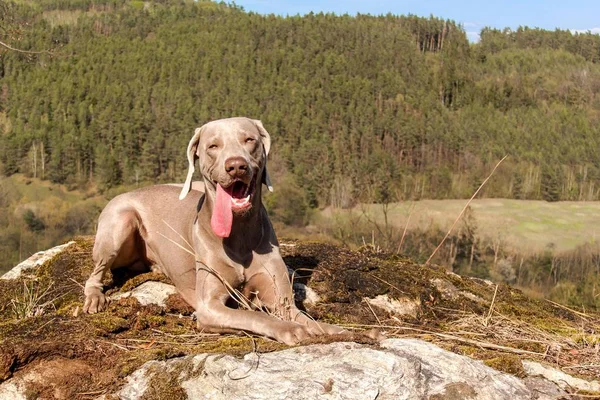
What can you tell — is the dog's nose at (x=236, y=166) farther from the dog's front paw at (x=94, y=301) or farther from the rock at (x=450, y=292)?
the rock at (x=450, y=292)

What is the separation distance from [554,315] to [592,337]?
2303 millimetres

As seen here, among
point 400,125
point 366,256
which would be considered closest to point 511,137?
point 400,125

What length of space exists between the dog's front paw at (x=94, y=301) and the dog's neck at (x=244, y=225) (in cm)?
124

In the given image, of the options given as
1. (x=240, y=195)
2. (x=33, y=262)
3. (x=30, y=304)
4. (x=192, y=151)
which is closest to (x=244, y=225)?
(x=240, y=195)

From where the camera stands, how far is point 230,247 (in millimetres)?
5520

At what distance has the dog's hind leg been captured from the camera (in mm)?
6551

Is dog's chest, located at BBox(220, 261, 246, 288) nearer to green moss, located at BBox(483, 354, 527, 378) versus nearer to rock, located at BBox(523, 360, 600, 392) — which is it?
green moss, located at BBox(483, 354, 527, 378)

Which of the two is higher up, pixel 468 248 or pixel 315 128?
pixel 315 128

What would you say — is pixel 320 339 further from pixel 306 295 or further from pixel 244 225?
pixel 306 295

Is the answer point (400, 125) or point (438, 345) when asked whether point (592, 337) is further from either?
point (400, 125)

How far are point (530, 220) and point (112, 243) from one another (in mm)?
112972

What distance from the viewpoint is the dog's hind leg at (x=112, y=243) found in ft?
21.5

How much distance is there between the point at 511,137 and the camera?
562 feet

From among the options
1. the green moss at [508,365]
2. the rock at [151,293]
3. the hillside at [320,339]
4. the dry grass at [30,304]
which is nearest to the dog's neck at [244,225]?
the hillside at [320,339]
